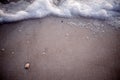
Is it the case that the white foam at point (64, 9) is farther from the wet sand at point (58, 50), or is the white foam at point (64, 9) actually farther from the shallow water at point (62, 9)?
the wet sand at point (58, 50)

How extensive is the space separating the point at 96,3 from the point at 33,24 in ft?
3.88

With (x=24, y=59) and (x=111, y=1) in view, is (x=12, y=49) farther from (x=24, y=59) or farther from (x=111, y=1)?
(x=111, y=1)

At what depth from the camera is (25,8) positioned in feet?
9.23

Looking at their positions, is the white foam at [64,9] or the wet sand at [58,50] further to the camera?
the white foam at [64,9]

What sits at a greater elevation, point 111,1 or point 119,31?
point 111,1

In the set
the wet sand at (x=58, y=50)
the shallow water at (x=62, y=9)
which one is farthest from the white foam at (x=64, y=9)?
the wet sand at (x=58, y=50)

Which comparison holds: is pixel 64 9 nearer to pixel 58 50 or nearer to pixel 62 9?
pixel 62 9

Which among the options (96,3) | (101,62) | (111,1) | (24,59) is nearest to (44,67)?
(24,59)

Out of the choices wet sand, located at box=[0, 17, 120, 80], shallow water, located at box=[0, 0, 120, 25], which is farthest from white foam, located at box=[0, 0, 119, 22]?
wet sand, located at box=[0, 17, 120, 80]

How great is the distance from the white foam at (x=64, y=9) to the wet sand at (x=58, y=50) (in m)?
0.13

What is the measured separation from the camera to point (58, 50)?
85.7 inches

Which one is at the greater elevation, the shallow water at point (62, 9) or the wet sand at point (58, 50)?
the shallow water at point (62, 9)

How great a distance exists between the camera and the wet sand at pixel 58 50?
1.95m

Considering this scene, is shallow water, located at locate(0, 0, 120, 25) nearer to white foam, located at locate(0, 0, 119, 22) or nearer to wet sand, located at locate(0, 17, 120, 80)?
white foam, located at locate(0, 0, 119, 22)
